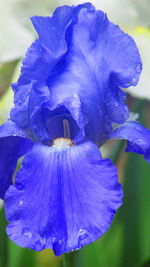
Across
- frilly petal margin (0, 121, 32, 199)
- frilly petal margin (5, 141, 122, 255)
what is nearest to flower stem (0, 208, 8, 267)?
frilly petal margin (0, 121, 32, 199)

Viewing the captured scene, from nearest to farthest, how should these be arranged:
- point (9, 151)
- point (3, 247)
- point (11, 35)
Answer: point (9, 151)
point (3, 247)
point (11, 35)

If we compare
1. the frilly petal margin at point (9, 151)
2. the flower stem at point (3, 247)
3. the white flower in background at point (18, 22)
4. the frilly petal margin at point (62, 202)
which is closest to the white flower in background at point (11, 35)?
the white flower in background at point (18, 22)

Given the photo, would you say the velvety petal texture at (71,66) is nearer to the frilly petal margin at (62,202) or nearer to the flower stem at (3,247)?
the frilly petal margin at (62,202)

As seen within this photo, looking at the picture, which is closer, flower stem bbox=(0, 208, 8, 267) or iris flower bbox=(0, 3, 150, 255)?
iris flower bbox=(0, 3, 150, 255)

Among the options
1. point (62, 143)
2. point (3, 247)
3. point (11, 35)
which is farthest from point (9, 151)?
point (11, 35)

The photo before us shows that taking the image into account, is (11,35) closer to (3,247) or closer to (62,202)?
(3,247)

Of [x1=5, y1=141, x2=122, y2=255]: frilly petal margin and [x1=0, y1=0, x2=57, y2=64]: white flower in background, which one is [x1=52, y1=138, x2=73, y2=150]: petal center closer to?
[x1=5, y1=141, x2=122, y2=255]: frilly petal margin

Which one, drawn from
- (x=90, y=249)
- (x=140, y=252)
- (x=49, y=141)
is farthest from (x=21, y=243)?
(x=140, y=252)

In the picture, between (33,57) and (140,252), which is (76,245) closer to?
(33,57)
